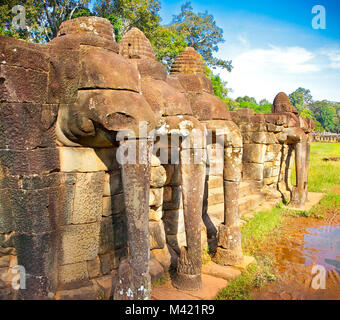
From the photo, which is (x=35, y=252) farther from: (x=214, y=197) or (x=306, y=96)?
(x=306, y=96)

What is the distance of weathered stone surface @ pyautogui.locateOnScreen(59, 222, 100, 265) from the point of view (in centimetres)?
351

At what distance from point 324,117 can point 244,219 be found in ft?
247

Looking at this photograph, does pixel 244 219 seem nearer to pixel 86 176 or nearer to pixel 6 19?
pixel 86 176

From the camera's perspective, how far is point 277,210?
9156mm

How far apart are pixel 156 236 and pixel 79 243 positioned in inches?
57.2

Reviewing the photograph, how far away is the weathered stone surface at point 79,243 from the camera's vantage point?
11.5 feet

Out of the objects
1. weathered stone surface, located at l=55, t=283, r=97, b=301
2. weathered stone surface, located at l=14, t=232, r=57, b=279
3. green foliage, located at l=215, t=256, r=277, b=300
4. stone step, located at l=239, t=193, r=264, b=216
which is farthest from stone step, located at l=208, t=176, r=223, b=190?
weathered stone surface, located at l=14, t=232, r=57, b=279

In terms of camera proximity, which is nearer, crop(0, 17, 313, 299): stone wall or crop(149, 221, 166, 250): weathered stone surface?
crop(0, 17, 313, 299): stone wall

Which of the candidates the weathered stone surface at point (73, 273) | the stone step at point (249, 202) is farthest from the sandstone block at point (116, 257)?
the stone step at point (249, 202)

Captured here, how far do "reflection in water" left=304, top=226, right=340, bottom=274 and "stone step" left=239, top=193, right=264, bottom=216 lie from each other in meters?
1.67

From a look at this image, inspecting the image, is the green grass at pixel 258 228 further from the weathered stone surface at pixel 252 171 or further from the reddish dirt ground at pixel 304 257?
the weathered stone surface at pixel 252 171

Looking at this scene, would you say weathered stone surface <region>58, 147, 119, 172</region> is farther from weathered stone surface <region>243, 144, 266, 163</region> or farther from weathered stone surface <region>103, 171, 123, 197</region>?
weathered stone surface <region>243, 144, 266, 163</region>

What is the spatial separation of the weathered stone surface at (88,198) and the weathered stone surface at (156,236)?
121cm
